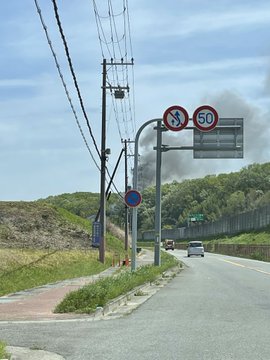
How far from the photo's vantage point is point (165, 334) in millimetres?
10766

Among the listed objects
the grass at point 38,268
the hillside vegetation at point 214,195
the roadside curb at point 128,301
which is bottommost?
the roadside curb at point 128,301

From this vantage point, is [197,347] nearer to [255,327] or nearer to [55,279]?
[255,327]

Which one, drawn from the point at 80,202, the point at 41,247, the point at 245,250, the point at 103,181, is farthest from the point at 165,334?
the point at 80,202

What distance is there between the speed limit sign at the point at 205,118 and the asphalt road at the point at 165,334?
424 inches

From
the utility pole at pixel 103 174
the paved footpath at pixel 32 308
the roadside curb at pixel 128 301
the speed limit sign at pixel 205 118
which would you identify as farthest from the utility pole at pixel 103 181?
the paved footpath at pixel 32 308

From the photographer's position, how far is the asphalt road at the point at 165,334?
895 cm

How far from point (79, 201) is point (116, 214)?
51.2 feet

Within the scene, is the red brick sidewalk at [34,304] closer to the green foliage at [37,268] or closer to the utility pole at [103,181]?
the green foliage at [37,268]

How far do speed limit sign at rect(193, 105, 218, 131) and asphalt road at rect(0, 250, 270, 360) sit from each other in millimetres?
10771

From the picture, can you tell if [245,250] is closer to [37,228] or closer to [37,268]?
[37,228]

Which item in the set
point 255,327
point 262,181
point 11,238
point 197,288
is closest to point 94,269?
point 11,238

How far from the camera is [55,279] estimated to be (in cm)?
2462

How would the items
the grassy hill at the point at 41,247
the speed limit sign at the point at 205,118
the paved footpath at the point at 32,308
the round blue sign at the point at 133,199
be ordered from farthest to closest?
the speed limit sign at the point at 205,118
the grassy hill at the point at 41,247
the round blue sign at the point at 133,199
the paved footpath at the point at 32,308

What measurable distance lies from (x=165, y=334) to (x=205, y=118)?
1617 centimetres
